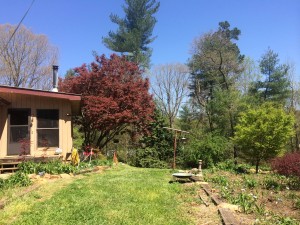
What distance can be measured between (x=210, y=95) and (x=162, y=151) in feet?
49.5

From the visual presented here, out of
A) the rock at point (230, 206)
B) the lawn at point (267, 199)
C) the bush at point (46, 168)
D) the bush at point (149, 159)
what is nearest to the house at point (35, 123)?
the bush at point (46, 168)

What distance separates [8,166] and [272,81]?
22.7 metres

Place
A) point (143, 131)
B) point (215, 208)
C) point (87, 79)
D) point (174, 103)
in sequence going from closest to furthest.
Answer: point (215, 208), point (87, 79), point (143, 131), point (174, 103)

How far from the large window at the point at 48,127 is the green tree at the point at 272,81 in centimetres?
1946

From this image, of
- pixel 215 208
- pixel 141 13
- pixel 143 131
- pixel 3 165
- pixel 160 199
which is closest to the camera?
pixel 215 208

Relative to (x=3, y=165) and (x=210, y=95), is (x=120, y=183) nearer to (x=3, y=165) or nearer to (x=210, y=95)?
(x=3, y=165)

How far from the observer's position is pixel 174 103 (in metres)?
34.1

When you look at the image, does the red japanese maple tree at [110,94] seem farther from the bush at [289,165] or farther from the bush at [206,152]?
the bush at [289,165]

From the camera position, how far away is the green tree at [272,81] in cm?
2708

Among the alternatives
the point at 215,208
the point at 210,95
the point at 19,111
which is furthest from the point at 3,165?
the point at 210,95

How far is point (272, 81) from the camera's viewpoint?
89.5 ft

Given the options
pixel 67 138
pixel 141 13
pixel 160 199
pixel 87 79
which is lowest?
pixel 160 199

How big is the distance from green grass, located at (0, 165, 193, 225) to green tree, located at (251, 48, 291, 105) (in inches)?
820

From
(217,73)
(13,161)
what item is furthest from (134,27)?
(13,161)
